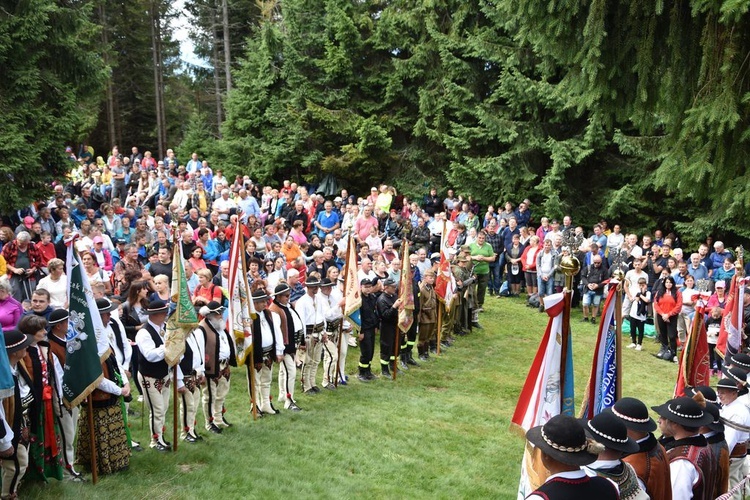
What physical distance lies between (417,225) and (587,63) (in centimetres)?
1364

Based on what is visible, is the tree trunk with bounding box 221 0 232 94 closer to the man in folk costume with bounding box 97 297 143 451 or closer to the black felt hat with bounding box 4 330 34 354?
the man in folk costume with bounding box 97 297 143 451

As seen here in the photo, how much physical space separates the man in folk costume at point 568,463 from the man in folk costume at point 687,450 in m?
1.80

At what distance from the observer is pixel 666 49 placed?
7.91 meters

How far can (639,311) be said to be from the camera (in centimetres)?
1655

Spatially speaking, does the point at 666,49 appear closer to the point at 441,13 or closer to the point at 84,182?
the point at 84,182

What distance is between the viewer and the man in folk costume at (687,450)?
5656mm

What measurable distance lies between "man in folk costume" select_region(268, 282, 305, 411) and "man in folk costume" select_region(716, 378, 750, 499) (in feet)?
20.0

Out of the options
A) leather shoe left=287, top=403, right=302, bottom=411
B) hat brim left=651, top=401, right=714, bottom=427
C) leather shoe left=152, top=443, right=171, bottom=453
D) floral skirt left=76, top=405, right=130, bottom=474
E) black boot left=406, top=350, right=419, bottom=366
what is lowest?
black boot left=406, top=350, right=419, bottom=366

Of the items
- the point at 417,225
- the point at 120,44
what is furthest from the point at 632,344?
the point at 120,44

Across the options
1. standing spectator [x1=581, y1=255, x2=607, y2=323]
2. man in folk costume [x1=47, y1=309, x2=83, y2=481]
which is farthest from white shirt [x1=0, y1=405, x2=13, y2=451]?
standing spectator [x1=581, y1=255, x2=607, y2=323]

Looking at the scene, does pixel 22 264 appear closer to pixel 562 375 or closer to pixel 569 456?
pixel 562 375

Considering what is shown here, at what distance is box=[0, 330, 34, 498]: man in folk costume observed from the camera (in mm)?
6332

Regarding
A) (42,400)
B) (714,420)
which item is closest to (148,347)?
(42,400)

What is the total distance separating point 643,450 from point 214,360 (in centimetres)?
595
